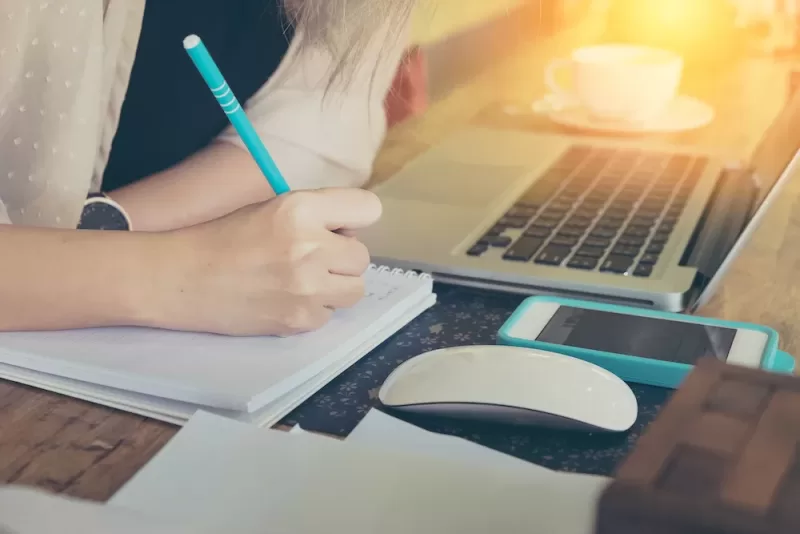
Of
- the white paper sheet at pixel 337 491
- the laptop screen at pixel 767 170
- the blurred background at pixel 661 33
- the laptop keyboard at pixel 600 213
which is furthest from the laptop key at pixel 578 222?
the blurred background at pixel 661 33

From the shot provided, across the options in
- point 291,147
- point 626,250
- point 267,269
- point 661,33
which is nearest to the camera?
A: point 267,269

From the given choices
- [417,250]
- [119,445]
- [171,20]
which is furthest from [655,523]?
[171,20]

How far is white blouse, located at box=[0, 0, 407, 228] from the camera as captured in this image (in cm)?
71

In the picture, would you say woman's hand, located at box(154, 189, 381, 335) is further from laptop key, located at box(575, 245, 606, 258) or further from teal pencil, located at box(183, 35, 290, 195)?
laptop key, located at box(575, 245, 606, 258)

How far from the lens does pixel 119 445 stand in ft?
1.45

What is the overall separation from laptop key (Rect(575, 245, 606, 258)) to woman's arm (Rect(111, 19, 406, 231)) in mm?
306

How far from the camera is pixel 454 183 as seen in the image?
32.9 inches

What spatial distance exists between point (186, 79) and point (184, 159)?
9 centimetres

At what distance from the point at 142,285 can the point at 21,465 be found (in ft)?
0.45

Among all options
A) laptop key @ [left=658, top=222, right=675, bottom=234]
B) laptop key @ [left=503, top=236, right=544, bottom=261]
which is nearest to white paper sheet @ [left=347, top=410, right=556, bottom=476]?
laptop key @ [left=503, top=236, right=544, bottom=261]

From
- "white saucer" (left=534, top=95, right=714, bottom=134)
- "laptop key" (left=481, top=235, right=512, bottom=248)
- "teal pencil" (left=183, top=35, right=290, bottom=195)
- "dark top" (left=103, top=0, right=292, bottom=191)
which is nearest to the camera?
"teal pencil" (left=183, top=35, right=290, bottom=195)

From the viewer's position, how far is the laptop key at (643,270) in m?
0.62

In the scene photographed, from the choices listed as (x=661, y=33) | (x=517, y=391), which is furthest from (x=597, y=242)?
(x=661, y=33)

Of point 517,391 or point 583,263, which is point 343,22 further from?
point 517,391
